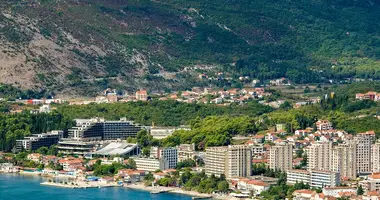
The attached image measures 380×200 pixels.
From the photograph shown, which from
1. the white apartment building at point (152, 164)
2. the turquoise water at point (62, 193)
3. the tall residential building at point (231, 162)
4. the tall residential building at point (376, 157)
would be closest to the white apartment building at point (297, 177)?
the tall residential building at point (231, 162)

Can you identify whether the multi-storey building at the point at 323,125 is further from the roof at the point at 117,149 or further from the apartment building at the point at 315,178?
the apartment building at the point at 315,178

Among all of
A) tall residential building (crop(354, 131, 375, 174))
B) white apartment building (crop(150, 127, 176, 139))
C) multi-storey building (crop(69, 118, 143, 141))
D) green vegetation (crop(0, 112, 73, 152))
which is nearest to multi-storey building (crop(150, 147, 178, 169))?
white apartment building (crop(150, 127, 176, 139))

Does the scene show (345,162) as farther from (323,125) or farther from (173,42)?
(173,42)

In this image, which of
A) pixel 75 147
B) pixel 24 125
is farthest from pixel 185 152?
pixel 24 125

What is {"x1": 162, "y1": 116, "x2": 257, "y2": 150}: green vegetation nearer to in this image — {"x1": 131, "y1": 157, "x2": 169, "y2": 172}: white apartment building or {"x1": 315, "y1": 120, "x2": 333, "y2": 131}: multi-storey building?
{"x1": 315, "y1": 120, "x2": 333, "y2": 131}: multi-storey building

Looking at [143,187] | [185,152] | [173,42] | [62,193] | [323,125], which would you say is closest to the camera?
[62,193]
